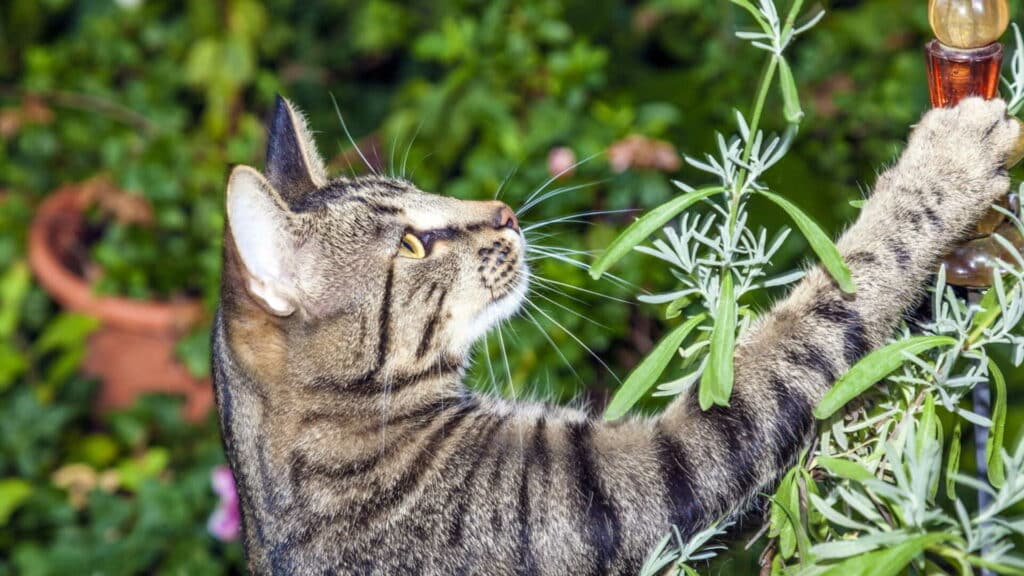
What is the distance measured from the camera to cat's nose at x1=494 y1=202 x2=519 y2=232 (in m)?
1.56

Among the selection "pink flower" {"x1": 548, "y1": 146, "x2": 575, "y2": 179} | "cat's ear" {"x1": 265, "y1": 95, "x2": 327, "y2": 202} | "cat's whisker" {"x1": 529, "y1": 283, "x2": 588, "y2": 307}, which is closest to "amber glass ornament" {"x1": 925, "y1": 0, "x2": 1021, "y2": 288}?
"cat's whisker" {"x1": 529, "y1": 283, "x2": 588, "y2": 307}

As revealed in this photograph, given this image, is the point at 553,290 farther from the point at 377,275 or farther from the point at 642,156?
the point at 642,156

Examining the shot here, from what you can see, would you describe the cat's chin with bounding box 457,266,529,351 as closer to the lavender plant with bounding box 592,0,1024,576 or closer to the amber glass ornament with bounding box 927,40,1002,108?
the lavender plant with bounding box 592,0,1024,576

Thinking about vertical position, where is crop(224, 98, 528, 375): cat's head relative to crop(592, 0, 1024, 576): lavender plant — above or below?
below

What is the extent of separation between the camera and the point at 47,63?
3410 mm

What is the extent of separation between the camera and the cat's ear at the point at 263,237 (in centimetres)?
132

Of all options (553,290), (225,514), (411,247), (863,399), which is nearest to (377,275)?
(411,247)

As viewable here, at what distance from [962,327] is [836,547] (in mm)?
251

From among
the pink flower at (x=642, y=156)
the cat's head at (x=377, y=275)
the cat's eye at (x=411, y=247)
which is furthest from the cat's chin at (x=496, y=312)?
the pink flower at (x=642, y=156)

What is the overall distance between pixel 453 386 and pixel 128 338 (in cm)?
183

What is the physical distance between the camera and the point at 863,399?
1.10 m

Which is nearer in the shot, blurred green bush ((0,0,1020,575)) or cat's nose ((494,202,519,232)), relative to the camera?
cat's nose ((494,202,519,232))

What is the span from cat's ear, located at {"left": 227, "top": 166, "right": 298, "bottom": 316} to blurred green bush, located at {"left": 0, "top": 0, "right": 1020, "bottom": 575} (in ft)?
1.19

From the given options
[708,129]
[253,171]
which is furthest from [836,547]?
[708,129]
